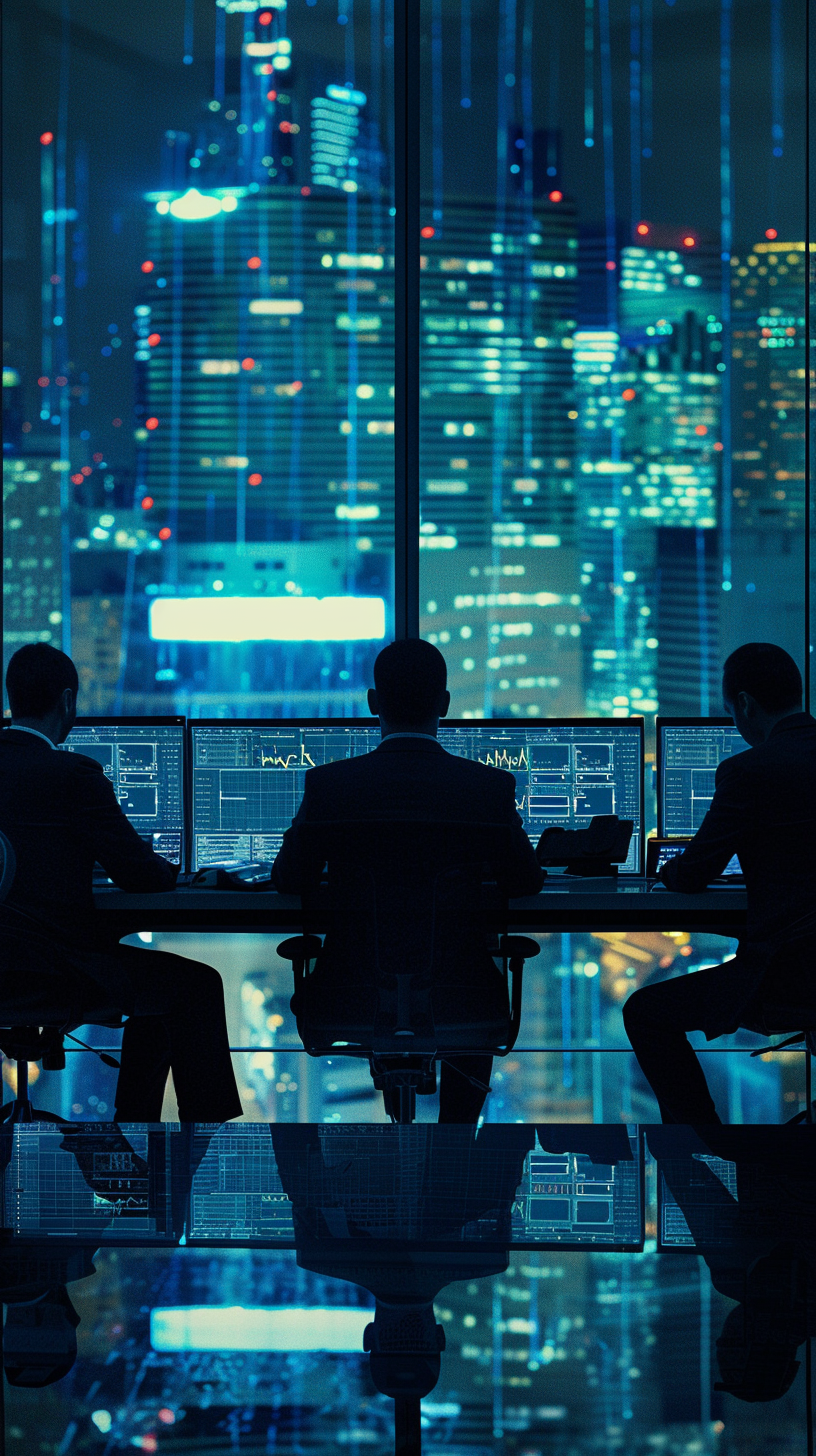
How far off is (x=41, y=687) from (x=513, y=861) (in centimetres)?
114

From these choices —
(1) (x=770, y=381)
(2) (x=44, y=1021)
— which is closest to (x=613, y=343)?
(1) (x=770, y=381)

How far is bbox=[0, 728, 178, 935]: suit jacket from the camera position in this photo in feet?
9.02

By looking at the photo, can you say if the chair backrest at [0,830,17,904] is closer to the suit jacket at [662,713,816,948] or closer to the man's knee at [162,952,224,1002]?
the man's knee at [162,952,224,1002]

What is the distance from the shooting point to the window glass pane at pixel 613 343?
16.8 feet

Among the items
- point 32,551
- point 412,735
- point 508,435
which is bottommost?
point 412,735

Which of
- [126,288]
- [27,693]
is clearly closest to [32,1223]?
[27,693]

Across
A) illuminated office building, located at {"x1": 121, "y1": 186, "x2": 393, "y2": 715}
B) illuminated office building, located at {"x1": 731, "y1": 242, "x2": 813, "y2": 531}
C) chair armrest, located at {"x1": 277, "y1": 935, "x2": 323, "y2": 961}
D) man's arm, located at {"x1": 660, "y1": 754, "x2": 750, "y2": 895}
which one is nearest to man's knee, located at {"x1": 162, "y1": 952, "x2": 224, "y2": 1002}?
chair armrest, located at {"x1": 277, "y1": 935, "x2": 323, "y2": 961}

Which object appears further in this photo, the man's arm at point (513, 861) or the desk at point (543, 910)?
the desk at point (543, 910)

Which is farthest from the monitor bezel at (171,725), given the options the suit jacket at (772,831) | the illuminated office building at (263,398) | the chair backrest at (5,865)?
the illuminated office building at (263,398)

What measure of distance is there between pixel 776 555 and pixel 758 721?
8.92ft

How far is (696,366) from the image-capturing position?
5637 millimetres

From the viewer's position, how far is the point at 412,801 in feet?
8.39

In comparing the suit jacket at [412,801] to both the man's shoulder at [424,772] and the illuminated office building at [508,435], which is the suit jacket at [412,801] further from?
the illuminated office building at [508,435]

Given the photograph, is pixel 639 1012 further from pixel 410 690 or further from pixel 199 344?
pixel 199 344
